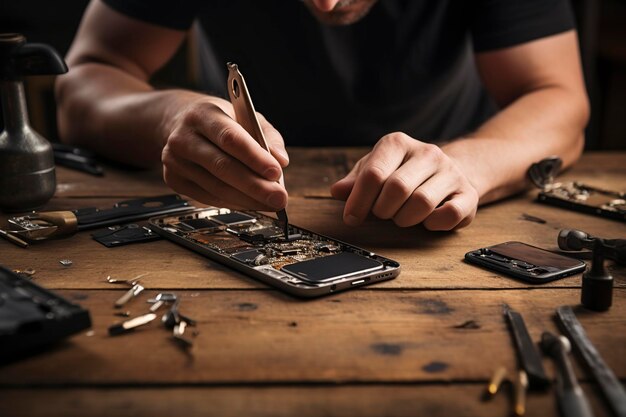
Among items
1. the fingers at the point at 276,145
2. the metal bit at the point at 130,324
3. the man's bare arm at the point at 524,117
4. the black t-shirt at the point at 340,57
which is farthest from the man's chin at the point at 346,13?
the metal bit at the point at 130,324

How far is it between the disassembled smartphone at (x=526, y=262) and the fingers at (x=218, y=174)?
282 millimetres

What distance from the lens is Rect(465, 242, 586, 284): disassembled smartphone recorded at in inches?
35.1

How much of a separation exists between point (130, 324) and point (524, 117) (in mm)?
1009

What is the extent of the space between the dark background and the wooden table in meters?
2.49

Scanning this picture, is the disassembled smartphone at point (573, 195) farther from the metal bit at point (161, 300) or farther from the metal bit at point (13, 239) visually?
the metal bit at point (13, 239)

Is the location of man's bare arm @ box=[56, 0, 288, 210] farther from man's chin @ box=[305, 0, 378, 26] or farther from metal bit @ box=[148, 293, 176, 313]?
man's chin @ box=[305, 0, 378, 26]

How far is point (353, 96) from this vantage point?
6.18 feet

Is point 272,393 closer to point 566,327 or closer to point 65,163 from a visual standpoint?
point 566,327

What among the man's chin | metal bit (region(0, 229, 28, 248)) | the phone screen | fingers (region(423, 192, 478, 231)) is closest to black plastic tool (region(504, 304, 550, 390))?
the phone screen

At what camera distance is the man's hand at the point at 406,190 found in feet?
3.40

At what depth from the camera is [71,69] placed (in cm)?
176

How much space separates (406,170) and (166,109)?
1.81ft

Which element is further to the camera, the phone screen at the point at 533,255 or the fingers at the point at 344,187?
the fingers at the point at 344,187

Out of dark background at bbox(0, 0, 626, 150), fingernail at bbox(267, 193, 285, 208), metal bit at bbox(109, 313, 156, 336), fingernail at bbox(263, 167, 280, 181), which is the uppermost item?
fingernail at bbox(263, 167, 280, 181)
